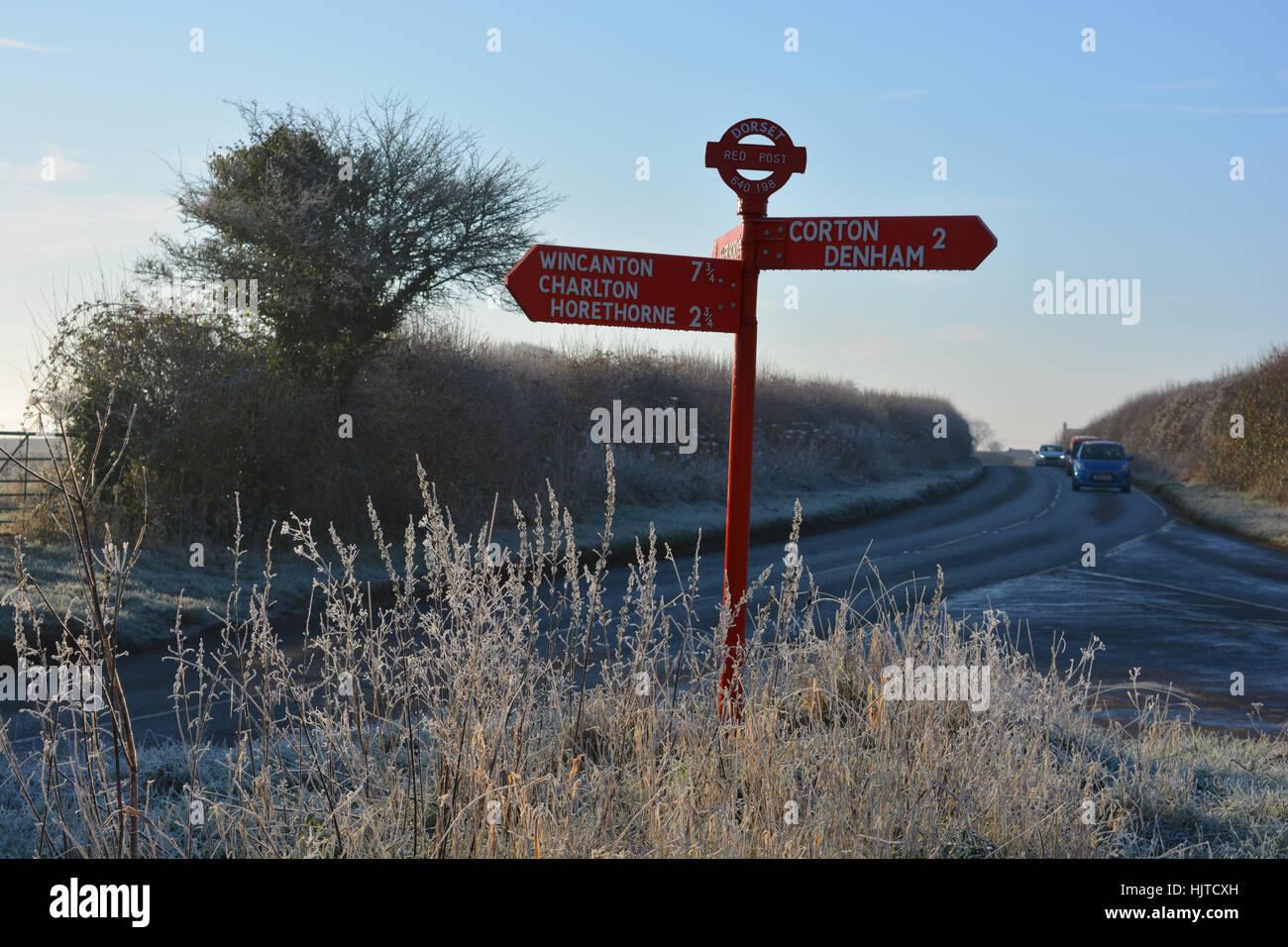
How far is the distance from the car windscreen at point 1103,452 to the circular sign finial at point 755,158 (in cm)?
3298

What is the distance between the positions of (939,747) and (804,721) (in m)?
1.38

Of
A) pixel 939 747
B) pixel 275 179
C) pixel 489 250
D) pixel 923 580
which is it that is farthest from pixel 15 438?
pixel 939 747

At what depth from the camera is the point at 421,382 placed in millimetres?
17484

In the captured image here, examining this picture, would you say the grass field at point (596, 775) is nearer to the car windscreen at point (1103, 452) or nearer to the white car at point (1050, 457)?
the car windscreen at point (1103, 452)

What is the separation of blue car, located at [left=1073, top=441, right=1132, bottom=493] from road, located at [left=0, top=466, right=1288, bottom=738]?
762cm

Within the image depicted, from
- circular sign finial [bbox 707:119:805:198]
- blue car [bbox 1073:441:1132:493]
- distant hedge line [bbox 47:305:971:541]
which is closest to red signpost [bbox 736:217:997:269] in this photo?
circular sign finial [bbox 707:119:805:198]

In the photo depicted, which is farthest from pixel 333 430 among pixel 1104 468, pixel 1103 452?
pixel 1103 452

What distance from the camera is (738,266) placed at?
526 centimetres

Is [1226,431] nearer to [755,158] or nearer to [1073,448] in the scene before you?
[1073,448]

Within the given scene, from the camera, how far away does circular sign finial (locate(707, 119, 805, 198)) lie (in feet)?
17.4

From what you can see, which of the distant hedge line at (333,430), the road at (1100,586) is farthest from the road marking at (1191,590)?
the distant hedge line at (333,430)

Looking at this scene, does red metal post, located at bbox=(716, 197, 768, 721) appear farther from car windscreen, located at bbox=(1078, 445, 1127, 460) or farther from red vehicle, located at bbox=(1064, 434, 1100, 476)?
red vehicle, located at bbox=(1064, 434, 1100, 476)
